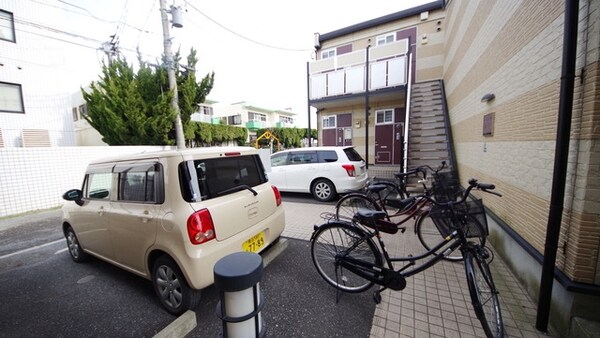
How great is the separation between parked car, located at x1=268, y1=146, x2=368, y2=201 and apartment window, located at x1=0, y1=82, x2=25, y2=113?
1091 cm

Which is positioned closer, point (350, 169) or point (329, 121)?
point (350, 169)

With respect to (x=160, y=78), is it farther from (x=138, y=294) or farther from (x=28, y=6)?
(x=138, y=294)

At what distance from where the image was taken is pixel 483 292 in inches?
76.3

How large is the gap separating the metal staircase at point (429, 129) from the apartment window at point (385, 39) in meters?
3.06

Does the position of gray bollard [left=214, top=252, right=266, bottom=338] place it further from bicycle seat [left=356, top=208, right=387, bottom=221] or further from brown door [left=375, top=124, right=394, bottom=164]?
brown door [left=375, top=124, right=394, bottom=164]

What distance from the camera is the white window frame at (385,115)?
35.1 ft

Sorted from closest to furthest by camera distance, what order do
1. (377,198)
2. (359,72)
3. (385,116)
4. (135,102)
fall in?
(377,198) → (135,102) → (359,72) → (385,116)

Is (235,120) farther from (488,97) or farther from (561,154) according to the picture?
(561,154)

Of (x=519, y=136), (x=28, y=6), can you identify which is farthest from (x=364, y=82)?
(x=28, y=6)

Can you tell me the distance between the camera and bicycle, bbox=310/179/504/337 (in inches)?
74.8

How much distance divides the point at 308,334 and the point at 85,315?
86.9 inches

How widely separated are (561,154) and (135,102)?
10669 millimetres

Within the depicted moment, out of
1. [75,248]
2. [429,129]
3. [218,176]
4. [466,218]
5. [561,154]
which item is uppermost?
[429,129]

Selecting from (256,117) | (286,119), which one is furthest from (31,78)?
(286,119)
